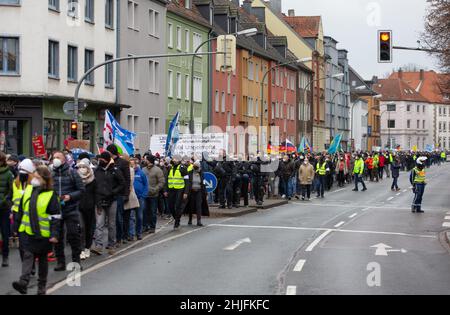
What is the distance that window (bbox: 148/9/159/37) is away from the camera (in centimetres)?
5081

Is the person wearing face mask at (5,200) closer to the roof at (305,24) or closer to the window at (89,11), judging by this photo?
the window at (89,11)

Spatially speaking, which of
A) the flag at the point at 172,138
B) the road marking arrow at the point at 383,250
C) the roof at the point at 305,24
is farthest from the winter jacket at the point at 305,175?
the roof at the point at 305,24

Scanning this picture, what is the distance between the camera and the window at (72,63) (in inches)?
1624

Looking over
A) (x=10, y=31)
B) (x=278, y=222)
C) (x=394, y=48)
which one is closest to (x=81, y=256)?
(x=278, y=222)

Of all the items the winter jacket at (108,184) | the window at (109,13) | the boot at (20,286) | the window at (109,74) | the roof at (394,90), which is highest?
the roof at (394,90)

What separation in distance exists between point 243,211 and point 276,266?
1350 centimetres

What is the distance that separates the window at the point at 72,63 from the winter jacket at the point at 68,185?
1046 inches

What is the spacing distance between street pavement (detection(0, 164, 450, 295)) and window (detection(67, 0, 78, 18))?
17.7 metres

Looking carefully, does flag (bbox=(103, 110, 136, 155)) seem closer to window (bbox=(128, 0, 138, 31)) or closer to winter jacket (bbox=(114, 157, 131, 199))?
winter jacket (bbox=(114, 157, 131, 199))

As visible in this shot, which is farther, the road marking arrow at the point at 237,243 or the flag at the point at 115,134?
the flag at the point at 115,134

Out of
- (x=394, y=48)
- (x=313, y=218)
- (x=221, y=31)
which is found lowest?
(x=313, y=218)

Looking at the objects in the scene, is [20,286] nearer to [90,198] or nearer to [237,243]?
[90,198]

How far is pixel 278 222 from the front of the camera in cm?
2558
